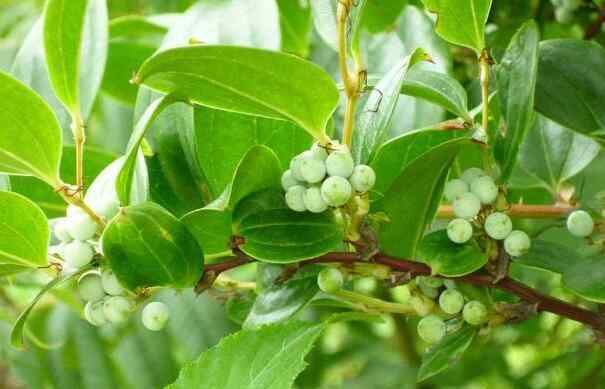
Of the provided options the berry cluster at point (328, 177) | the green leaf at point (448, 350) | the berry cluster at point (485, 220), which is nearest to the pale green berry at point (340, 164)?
the berry cluster at point (328, 177)

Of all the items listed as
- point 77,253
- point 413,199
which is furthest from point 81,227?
point 413,199

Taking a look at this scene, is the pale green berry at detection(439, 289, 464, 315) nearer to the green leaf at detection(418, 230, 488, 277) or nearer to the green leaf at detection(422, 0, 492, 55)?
the green leaf at detection(418, 230, 488, 277)

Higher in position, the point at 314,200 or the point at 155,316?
the point at 314,200

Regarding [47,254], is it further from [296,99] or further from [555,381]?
[555,381]

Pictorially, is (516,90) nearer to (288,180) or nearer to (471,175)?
(471,175)

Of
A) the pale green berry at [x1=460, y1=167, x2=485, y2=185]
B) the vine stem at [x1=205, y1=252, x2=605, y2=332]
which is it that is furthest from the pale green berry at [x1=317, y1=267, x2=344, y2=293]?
the pale green berry at [x1=460, y1=167, x2=485, y2=185]

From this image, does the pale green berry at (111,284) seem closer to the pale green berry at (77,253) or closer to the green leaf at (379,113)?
the pale green berry at (77,253)
